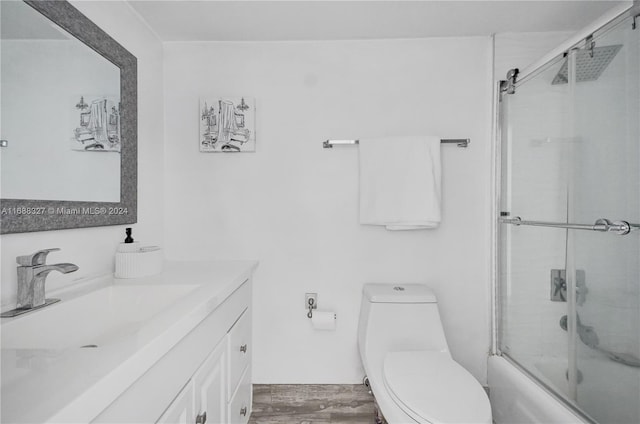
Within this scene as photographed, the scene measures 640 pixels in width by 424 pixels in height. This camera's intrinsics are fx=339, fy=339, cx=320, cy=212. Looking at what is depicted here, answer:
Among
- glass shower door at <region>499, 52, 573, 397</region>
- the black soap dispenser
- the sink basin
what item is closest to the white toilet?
glass shower door at <region>499, 52, 573, 397</region>

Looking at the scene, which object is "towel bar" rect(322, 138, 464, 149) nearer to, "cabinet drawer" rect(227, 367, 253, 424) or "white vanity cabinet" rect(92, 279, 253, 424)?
"white vanity cabinet" rect(92, 279, 253, 424)

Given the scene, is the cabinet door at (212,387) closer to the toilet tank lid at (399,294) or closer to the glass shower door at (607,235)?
the toilet tank lid at (399,294)

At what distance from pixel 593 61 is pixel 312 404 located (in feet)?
6.56

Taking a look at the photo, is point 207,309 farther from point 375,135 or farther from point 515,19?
point 515,19

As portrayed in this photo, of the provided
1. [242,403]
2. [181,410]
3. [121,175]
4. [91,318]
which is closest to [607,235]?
[181,410]

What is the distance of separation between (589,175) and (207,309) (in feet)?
4.85

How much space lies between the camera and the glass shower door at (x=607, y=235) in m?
1.17

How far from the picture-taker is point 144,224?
67.0 inches

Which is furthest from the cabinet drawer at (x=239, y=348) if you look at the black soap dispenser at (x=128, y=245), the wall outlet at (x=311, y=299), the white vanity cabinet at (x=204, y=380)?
the black soap dispenser at (x=128, y=245)

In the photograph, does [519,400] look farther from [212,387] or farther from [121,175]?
[121,175]

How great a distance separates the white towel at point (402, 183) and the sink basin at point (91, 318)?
0.99 m

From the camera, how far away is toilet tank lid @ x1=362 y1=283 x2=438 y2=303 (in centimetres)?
165

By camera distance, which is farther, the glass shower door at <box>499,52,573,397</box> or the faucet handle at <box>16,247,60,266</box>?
the glass shower door at <box>499,52,573,397</box>

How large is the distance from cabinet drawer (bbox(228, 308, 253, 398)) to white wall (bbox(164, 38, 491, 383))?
209 mm
